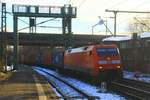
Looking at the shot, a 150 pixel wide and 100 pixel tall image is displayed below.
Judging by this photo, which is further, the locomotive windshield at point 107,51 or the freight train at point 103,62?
the locomotive windshield at point 107,51

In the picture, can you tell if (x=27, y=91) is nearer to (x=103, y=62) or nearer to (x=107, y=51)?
(x=103, y=62)

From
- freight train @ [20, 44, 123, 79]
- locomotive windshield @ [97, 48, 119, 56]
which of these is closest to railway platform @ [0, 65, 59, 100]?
freight train @ [20, 44, 123, 79]

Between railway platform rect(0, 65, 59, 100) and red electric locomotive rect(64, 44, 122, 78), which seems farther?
red electric locomotive rect(64, 44, 122, 78)

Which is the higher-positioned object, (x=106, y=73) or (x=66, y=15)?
(x=66, y=15)

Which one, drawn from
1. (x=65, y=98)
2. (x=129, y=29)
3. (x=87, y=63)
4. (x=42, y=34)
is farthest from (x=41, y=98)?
(x=129, y=29)

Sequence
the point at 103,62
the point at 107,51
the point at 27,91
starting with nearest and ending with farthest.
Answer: the point at 27,91
the point at 103,62
the point at 107,51

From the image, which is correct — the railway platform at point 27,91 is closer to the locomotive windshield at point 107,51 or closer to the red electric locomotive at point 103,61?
the red electric locomotive at point 103,61

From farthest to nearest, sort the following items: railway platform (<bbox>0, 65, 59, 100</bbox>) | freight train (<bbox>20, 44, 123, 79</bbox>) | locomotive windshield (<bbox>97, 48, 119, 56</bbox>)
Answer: locomotive windshield (<bbox>97, 48, 119, 56</bbox>)
freight train (<bbox>20, 44, 123, 79</bbox>)
railway platform (<bbox>0, 65, 59, 100</bbox>)

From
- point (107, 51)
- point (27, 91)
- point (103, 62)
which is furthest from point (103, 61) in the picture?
point (27, 91)

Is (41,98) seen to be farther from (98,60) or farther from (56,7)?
(56,7)

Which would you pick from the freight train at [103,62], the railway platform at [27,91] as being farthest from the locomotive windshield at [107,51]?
Result: the railway platform at [27,91]

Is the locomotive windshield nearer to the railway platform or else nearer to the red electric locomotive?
the red electric locomotive

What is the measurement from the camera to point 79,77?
139ft

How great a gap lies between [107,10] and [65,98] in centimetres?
4048
